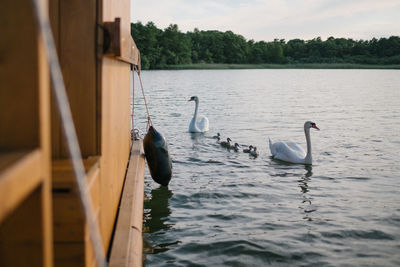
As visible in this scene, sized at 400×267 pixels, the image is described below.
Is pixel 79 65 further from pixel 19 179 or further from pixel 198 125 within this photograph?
pixel 198 125

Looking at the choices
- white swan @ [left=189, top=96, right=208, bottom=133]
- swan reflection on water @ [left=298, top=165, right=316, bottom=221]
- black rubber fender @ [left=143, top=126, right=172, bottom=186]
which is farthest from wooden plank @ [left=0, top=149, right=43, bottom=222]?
white swan @ [left=189, top=96, right=208, bottom=133]

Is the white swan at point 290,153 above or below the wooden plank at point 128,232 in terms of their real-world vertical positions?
below

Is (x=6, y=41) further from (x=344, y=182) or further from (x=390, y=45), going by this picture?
(x=390, y=45)

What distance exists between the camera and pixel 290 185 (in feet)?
26.1

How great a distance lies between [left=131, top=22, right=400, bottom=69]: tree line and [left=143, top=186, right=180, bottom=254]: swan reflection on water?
291ft

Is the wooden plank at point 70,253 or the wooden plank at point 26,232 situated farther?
the wooden plank at point 70,253

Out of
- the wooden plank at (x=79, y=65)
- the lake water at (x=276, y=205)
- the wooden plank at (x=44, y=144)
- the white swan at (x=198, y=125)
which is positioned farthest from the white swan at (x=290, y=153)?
the wooden plank at (x=44, y=144)

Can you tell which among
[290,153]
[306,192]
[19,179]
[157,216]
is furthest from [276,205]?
[19,179]

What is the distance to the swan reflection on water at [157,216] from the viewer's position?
5020mm

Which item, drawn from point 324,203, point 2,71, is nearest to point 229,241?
point 324,203

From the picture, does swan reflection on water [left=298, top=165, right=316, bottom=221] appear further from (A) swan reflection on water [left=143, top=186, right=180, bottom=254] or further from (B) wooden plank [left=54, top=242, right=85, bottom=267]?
(B) wooden plank [left=54, top=242, right=85, bottom=267]

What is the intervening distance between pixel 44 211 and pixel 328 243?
464 centimetres

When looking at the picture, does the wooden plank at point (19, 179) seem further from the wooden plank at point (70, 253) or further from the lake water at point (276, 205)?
the lake water at point (276, 205)

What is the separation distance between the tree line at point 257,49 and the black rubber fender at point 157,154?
89.1 metres
